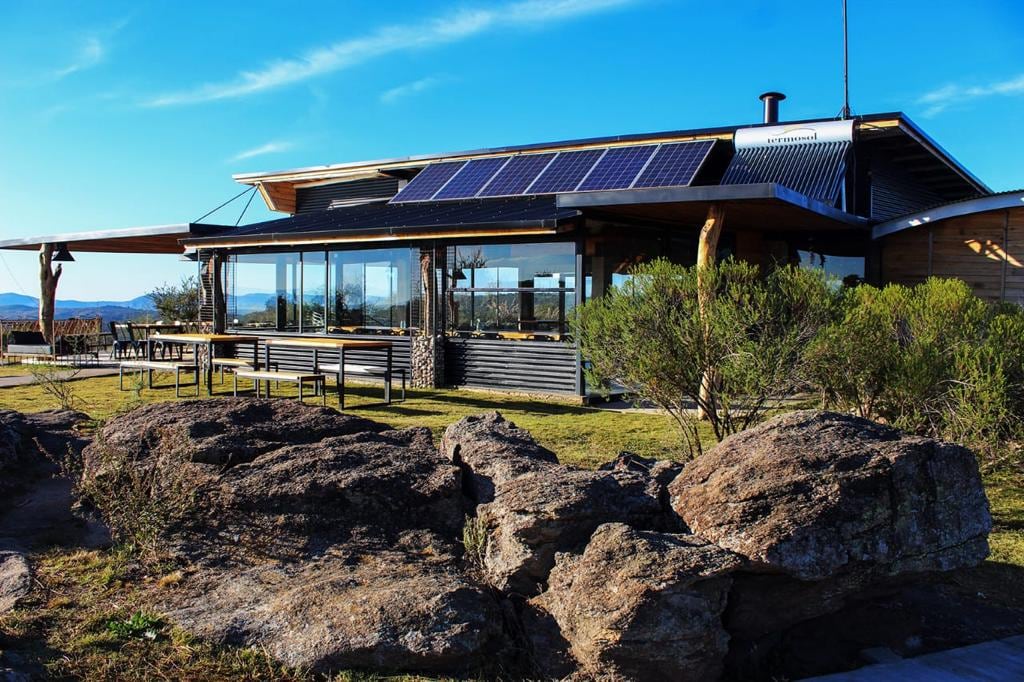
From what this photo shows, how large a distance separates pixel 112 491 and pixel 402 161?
15.1 metres

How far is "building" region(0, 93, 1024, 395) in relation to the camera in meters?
13.0

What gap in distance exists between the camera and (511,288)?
1401cm

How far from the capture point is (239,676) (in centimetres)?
373

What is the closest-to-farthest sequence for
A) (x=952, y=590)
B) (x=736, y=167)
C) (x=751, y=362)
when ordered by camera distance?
(x=952, y=590) → (x=751, y=362) → (x=736, y=167)

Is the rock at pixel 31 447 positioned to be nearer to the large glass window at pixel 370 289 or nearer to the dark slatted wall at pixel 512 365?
the dark slatted wall at pixel 512 365

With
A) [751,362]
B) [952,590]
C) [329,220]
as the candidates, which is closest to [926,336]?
[751,362]

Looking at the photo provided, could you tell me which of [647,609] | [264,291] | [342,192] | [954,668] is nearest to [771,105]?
[342,192]

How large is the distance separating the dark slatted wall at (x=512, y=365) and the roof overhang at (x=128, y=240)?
7.33 metres

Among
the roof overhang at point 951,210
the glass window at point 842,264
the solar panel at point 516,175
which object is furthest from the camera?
the solar panel at point 516,175

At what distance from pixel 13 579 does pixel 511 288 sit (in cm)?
995

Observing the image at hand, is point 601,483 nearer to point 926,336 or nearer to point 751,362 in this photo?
point 751,362

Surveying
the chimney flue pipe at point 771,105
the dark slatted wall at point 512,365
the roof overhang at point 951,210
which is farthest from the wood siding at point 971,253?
the dark slatted wall at point 512,365

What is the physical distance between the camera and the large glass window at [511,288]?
13656mm

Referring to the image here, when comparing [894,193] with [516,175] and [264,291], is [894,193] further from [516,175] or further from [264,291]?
[264,291]
